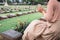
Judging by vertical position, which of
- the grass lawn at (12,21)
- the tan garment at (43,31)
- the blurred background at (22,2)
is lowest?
the grass lawn at (12,21)

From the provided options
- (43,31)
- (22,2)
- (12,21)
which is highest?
(22,2)

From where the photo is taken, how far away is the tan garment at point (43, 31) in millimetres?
2238

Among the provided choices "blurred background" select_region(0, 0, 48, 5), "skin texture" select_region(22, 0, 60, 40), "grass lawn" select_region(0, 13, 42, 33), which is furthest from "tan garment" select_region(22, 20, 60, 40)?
"blurred background" select_region(0, 0, 48, 5)

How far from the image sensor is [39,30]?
232 centimetres

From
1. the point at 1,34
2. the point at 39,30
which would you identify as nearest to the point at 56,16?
A: the point at 39,30

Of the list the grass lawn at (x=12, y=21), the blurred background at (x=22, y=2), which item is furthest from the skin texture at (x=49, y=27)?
the blurred background at (x=22, y=2)

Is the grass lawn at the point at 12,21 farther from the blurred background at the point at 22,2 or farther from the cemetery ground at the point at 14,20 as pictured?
the blurred background at the point at 22,2

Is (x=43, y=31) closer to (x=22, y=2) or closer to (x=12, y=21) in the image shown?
(x=12, y=21)

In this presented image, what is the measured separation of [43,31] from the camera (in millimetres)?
2287

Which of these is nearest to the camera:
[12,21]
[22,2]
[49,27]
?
[49,27]

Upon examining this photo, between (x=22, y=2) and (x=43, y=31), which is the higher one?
(x=22, y=2)

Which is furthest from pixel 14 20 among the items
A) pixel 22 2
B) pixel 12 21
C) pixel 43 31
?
pixel 43 31

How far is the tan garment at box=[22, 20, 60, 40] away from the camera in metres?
2.24

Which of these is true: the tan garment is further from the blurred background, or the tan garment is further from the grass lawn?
the blurred background
